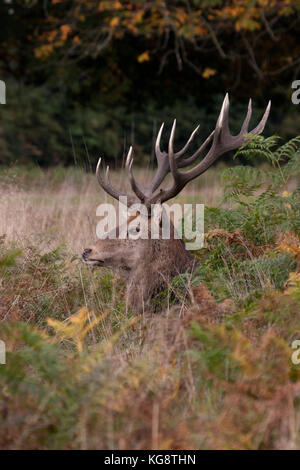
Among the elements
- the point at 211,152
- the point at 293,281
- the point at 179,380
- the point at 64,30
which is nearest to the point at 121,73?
the point at 64,30

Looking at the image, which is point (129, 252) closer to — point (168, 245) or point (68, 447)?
point (168, 245)

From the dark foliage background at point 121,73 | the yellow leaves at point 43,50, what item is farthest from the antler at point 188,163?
the yellow leaves at point 43,50

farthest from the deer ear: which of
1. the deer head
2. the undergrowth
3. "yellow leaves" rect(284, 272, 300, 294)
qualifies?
"yellow leaves" rect(284, 272, 300, 294)

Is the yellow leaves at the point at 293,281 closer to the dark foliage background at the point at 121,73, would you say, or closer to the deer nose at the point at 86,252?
the deer nose at the point at 86,252

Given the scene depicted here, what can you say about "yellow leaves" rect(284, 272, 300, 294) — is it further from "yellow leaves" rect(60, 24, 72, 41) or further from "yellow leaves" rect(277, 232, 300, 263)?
"yellow leaves" rect(60, 24, 72, 41)

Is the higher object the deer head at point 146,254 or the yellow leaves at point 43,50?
the yellow leaves at point 43,50

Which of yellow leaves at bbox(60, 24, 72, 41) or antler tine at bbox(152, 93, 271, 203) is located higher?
yellow leaves at bbox(60, 24, 72, 41)

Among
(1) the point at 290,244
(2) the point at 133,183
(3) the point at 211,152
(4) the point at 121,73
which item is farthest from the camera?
(4) the point at 121,73

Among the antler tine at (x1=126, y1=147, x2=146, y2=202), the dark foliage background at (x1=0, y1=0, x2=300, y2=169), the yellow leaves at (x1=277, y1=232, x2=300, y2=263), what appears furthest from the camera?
the dark foliage background at (x1=0, y1=0, x2=300, y2=169)

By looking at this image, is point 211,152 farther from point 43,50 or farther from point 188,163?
point 43,50

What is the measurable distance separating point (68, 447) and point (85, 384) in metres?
0.29

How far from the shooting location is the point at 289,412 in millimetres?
2863

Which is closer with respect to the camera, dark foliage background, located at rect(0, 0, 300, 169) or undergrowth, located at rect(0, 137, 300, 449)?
undergrowth, located at rect(0, 137, 300, 449)
